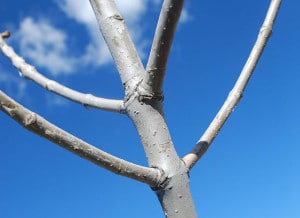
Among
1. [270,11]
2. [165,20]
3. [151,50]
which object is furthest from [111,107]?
[270,11]

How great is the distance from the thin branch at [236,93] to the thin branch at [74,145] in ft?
0.57

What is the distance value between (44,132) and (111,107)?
50 centimetres

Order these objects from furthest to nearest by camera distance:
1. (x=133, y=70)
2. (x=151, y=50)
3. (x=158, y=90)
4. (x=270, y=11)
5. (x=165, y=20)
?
(x=270, y=11) → (x=133, y=70) → (x=158, y=90) → (x=151, y=50) → (x=165, y=20)

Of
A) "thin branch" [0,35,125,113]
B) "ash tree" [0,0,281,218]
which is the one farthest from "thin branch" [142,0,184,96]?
"thin branch" [0,35,125,113]

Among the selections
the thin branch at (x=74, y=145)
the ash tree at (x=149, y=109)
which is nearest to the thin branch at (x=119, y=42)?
the ash tree at (x=149, y=109)

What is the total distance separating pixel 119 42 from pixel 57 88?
329mm

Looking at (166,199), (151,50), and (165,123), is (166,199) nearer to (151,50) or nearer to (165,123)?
(165,123)

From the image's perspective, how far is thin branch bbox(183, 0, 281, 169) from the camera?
1.47m

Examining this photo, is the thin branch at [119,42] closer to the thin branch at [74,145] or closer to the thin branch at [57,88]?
the thin branch at [57,88]

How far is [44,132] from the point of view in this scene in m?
1.01

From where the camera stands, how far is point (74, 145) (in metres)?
1.09

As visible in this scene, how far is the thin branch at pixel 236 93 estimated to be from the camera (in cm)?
147

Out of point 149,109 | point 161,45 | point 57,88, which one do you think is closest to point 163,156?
point 149,109

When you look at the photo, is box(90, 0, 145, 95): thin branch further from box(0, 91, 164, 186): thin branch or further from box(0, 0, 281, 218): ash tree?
box(0, 91, 164, 186): thin branch
